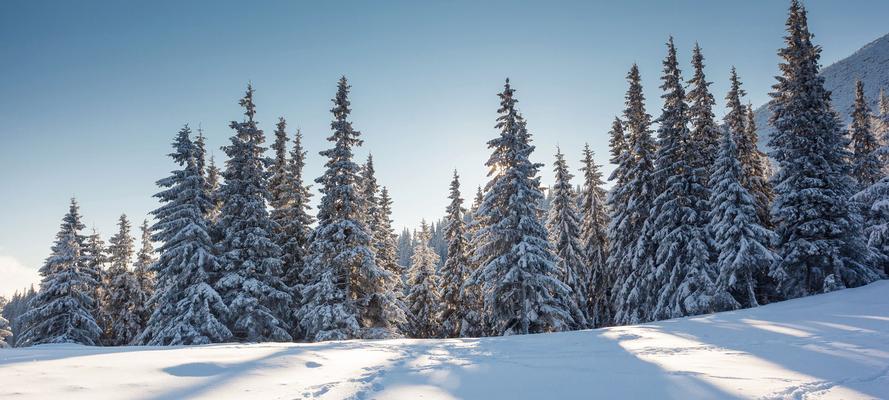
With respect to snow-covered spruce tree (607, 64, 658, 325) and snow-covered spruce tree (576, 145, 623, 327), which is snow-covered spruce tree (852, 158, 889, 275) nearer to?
snow-covered spruce tree (607, 64, 658, 325)

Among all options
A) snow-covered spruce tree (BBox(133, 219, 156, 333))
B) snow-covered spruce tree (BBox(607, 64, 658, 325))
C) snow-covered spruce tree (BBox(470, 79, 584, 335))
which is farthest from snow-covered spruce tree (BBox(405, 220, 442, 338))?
snow-covered spruce tree (BBox(133, 219, 156, 333))

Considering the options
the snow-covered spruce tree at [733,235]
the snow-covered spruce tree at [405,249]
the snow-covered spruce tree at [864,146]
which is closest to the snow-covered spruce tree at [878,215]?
the snow-covered spruce tree at [733,235]

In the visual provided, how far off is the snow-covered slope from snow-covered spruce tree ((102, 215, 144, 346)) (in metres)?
175

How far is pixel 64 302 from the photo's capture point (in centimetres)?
2816

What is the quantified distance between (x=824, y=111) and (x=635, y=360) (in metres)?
21.5

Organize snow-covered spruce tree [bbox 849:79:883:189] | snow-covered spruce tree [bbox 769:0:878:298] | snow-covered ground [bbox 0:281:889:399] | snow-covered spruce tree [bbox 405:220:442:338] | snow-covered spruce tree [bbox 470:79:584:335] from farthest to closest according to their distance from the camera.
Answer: snow-covered spruce tree [bbox 405:220:442:338], snow-covered spruce tree [bbox 849:79:883:189], snow-covered spruce tree [bbox 470:79:584:335], snow-covered spruce tree [bbox 769:0:878:298], snow-covered ground [bbox 0:281:889:399]

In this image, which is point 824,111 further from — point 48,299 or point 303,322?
point 48,299

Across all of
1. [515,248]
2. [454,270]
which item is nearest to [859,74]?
[454,270]

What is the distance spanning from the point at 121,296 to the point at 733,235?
4142 centimetres

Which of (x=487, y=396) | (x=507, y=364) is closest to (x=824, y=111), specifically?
(x=507, y=364)

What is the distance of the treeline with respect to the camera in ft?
66.1

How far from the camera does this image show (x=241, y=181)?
23.6 m

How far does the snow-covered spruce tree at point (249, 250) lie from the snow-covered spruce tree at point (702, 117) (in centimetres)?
2450

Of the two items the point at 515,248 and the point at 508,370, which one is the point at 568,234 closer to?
the point at 515,248
